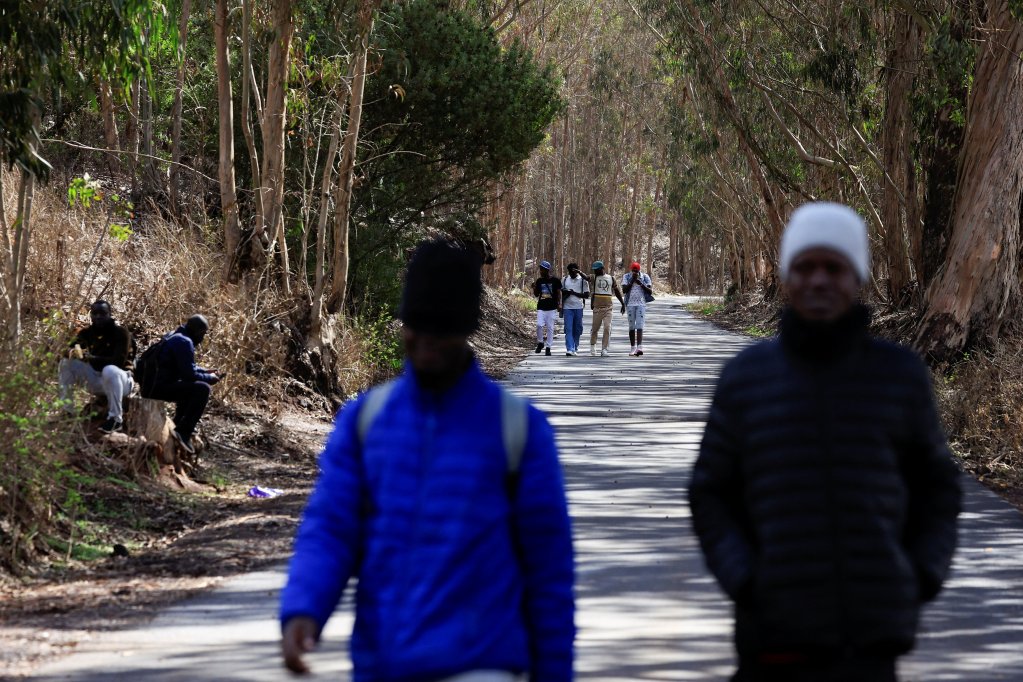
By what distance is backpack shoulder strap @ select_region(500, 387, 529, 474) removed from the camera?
3289 mm

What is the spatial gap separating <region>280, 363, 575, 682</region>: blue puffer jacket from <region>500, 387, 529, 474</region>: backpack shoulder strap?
12 mm

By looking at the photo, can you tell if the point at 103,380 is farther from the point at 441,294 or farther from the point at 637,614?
the point at 441,294

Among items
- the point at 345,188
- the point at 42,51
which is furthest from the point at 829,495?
the point at 345,188

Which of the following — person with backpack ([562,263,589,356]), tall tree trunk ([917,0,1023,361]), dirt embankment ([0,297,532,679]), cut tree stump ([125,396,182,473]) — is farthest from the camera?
person with backpack ([562,263,589,356])

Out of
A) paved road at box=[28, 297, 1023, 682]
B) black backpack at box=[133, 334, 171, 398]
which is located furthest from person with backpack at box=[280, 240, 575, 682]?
black backpack at box=[133, 334, 171, 398]

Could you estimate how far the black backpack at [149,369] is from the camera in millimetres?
12562

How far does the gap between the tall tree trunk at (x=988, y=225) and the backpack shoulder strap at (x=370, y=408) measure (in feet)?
55.4

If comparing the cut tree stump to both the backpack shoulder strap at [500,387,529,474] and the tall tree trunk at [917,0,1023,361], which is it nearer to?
the backpack shoulder strap at [500,387,529,474]

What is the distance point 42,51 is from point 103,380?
256cm

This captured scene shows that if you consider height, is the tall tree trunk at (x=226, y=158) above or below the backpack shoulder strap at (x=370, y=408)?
above

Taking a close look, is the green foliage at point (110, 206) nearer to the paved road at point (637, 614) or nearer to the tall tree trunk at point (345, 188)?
the tall tree trunk at point (345, 188)

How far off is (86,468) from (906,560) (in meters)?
8.57

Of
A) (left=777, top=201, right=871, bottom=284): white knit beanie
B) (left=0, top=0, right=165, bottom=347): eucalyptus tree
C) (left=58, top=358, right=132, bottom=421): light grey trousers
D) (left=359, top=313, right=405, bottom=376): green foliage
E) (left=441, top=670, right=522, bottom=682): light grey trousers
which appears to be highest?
(left=0, top=0, right=165, bottom=347): eucalyptus tree

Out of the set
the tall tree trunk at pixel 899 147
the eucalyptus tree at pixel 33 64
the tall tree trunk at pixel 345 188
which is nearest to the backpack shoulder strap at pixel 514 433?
the eucalyptus tree at pixel 33 64
